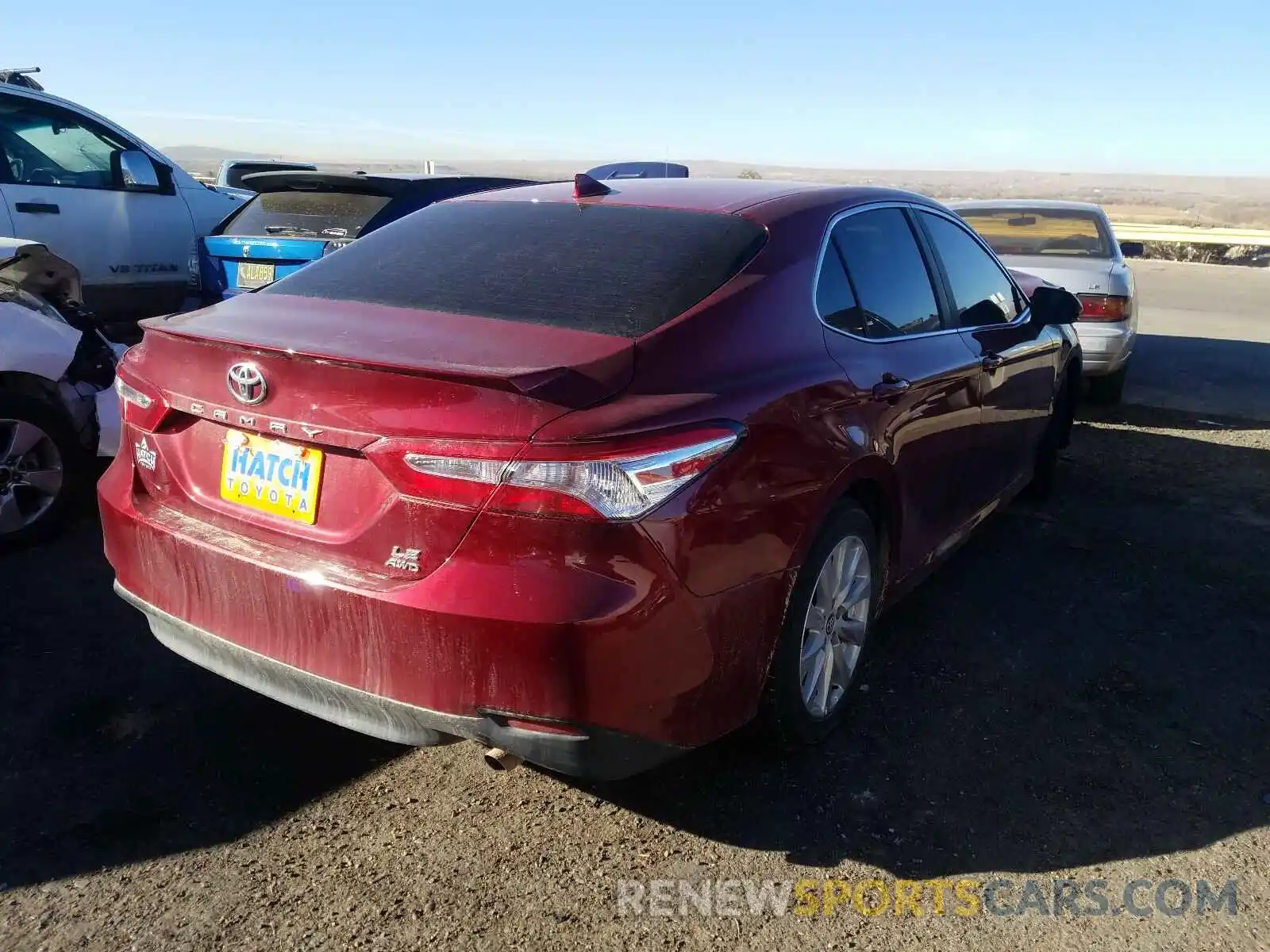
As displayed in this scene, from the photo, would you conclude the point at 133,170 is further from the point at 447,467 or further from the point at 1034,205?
the point at 1034,205

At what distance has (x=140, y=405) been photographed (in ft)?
9.17

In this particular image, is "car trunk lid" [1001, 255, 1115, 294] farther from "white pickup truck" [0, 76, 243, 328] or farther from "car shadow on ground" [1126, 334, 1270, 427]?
"white pickup truck" [0, 76, 243, 328]

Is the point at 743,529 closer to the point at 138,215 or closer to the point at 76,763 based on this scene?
the point at 76,763

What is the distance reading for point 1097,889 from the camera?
2.60 meters

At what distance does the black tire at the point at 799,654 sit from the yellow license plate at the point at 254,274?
483 cm

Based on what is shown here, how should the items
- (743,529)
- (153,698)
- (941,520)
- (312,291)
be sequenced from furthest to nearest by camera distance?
(941,520), (153,698), (312,291), (743,529)

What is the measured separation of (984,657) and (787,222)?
70.9 inches

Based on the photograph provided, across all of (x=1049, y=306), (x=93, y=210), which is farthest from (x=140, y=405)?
(x=93, y=210)

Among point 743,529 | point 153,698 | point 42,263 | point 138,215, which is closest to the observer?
point 743,529

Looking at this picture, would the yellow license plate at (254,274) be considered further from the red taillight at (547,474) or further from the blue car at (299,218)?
the red taillight at (547,474)

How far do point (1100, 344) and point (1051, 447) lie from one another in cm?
253

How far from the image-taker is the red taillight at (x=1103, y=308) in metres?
7.71

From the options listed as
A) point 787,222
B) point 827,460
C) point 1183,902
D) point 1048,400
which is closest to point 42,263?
point 787,222

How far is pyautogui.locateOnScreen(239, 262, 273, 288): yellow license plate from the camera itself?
6.67 meters
